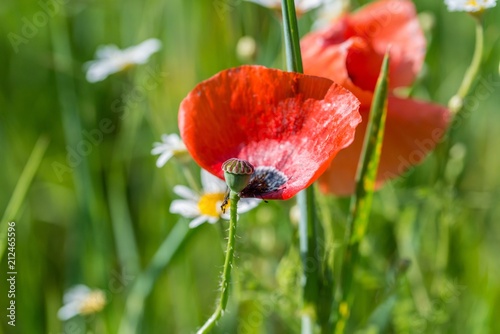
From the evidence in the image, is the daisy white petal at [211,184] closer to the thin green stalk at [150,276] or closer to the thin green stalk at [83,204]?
the thin green stalk at [150,276]

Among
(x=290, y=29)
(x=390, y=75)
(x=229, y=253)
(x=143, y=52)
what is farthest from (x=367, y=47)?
(x=143, y=52)

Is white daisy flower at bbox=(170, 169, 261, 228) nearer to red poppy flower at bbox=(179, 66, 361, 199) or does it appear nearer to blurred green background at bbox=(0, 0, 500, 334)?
blurred green background at bbox=(0, 0, 500, 334)

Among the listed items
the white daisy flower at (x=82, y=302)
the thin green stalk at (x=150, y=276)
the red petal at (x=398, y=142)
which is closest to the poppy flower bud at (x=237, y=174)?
the red petal at (x=398, y=142)

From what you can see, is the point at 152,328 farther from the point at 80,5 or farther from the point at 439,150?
the point at 80,5

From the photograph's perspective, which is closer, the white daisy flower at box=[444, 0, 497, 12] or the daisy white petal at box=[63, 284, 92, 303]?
the white daisy flower at box=[444, 0, 497, 12]

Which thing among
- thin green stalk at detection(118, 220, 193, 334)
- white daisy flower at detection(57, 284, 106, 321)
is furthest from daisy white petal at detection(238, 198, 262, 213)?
white daisy flower at detection(57, 284, 106, 321)

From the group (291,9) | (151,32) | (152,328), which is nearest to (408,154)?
(291,9)

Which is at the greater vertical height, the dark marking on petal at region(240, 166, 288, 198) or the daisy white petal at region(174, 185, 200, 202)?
the dark marking on petal at region(240, 166, 288, 198)
